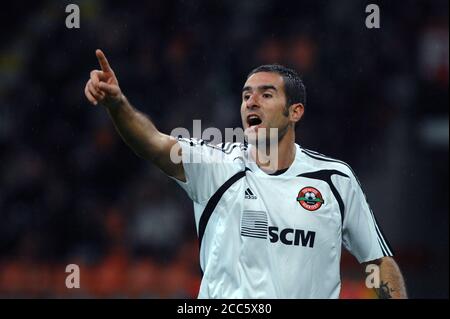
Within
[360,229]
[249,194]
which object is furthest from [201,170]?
[360,229]

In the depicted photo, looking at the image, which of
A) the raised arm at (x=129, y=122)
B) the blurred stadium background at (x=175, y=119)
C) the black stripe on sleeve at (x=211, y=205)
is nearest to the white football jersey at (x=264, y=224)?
the black stripe on sleeve at (x=211, y=205)

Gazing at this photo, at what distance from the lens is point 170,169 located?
4.65m

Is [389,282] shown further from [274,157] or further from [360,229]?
[274,157]

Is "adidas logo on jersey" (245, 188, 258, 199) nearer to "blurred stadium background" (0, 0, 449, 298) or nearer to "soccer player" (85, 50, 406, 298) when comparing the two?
"soccer player" (85, 50, 406, 298)

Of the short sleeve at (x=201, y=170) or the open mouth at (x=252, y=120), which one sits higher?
the open mouth at (x=252, y=120)

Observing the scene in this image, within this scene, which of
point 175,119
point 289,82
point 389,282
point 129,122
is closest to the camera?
point 129,122

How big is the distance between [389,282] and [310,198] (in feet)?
2.18

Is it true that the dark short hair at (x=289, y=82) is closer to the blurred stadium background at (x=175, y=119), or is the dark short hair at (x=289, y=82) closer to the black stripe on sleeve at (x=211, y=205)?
the black stripe on sleeve at (x=211, y=205)

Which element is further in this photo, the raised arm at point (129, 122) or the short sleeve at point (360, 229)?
the short sleeve at point (360, 229)

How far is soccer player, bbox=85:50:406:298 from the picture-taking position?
465 cm

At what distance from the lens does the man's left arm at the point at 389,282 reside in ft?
16.2

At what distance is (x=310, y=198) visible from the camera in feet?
16.1
